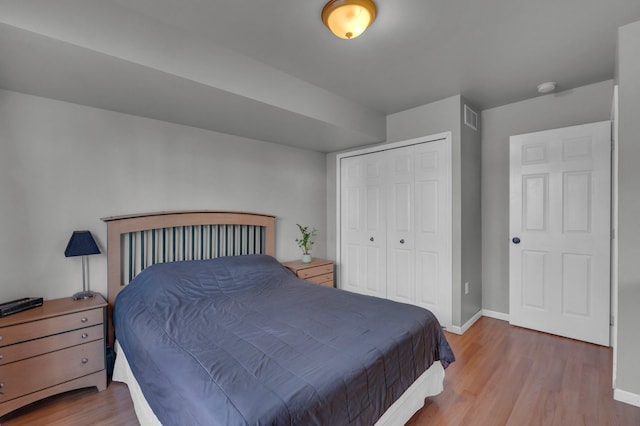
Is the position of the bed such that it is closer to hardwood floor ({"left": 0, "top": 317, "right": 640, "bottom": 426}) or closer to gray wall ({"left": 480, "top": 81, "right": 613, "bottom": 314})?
hardwood floor ({"left": 0, "top": 317, "right": 640, "bottom": 426})

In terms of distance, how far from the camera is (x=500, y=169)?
3.33 m

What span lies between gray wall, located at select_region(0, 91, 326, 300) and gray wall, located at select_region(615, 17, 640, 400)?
10.4 feet

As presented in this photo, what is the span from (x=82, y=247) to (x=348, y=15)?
7.93ft

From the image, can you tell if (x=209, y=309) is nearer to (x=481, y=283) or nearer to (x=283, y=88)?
(x=283, y=88)

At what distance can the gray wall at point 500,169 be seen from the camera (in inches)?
119

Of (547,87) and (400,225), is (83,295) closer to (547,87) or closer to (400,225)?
(400,225)

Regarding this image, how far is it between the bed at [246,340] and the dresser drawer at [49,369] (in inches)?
6.4

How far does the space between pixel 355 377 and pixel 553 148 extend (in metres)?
2.97

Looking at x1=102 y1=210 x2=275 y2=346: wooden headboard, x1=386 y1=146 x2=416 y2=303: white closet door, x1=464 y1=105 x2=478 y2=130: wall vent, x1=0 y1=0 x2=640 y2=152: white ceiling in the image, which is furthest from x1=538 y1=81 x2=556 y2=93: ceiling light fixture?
x1=102 y1=210 x2=275 y2=346: wooden headboard

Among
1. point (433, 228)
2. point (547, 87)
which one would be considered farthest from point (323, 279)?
point (547, 87)

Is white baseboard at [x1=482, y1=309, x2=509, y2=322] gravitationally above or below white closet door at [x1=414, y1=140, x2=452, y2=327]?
below

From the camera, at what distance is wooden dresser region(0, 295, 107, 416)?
176cm

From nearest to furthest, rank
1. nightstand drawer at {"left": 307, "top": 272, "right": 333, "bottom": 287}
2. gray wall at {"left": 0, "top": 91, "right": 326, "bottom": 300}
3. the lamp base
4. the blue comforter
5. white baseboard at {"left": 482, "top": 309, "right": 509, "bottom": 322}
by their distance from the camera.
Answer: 1. the blue comforter
2. gray wall at {"left": 0, "top": 91, "right": 326, "bottom": 300}
3. the lamp base
4. white baseboard at {"left": 482, "top": 309, "right": 509, "bottom": 322}
5. nightstand drawer at {"left": 307, "top": 272, "right": 333, "bottom": 287}

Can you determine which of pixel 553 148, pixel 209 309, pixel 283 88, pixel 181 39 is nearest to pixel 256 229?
pixel 209 309
